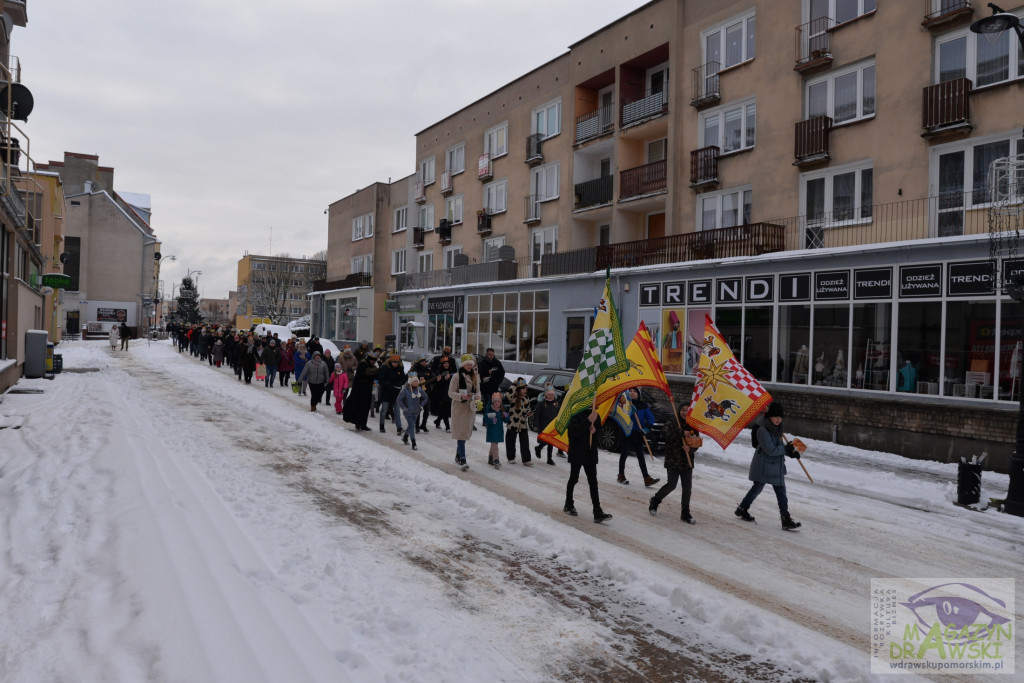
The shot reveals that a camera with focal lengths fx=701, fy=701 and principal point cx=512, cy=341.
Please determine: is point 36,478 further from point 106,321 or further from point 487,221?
point 106,321

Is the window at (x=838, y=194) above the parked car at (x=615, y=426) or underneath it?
above

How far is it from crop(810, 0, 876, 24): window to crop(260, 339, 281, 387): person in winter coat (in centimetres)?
1945

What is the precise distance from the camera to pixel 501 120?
109ft

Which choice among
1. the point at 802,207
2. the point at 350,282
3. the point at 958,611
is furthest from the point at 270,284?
the point at 958,611

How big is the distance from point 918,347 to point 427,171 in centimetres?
3036

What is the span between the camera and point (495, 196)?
33469 mm

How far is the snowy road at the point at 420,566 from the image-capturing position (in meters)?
4.64

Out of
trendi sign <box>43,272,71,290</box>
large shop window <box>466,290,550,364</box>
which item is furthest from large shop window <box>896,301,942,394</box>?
trendi sign <box>43,272,71,290</box>

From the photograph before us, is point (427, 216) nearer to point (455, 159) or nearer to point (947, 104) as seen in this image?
point (455, 159)

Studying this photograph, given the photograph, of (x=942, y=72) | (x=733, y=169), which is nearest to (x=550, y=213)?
(x=733, y=169)

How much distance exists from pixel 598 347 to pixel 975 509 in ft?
20.1

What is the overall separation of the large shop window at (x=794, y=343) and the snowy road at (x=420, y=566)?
5.88 m

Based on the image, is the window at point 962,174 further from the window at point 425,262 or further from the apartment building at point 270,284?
the apartment building at point 270,284

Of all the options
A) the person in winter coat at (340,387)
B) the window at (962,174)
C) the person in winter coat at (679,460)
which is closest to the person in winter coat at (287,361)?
the person in winter coat at (340,387)
